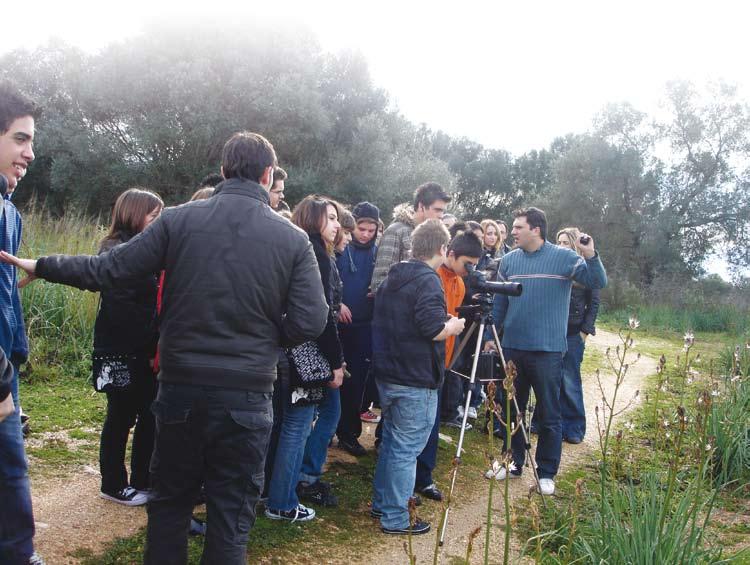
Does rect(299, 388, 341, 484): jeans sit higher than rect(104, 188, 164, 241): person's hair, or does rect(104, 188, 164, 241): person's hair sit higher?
rect(104, 188, 164, 241): person's hair

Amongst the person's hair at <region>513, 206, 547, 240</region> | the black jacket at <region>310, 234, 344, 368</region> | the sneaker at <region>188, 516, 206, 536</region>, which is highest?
the person's hair at <region>513, 206, 547, 240</region>

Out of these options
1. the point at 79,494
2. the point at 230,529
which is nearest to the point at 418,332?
the point at 230,529

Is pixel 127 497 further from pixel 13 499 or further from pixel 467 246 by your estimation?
pixel 467 246

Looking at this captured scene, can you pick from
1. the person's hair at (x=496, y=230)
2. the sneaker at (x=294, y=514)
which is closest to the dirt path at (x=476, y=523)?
the sneaker at (x=294, y=514)

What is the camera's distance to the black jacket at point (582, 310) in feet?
20.2

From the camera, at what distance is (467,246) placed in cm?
459

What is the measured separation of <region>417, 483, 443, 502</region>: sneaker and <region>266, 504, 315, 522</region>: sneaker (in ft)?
3.22

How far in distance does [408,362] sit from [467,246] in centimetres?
123

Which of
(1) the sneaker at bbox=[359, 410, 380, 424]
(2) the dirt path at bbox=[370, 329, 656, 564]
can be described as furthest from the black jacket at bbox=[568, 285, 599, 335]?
(1) the sneaker at bbox=[359, 410, 380, 424]

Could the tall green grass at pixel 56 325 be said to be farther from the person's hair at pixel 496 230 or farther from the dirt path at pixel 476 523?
the person's hair at pixel 496 230

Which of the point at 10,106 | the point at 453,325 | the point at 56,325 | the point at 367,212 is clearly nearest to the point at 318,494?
the point at 453,325

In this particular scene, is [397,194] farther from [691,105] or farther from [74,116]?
[691,105]

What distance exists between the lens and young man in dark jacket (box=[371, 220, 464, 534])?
3.73 metres

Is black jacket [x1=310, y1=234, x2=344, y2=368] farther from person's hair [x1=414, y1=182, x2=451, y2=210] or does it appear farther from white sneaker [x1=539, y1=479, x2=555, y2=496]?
white sneaker [x1=539, y1=479, x2=555, y2=496]
